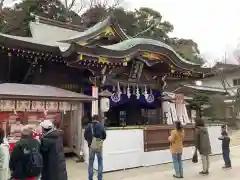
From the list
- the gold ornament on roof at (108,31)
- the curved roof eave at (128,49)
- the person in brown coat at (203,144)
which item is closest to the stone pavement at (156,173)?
the person in brown coat at (203,144)

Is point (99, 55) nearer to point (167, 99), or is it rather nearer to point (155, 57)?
point (155, 57)

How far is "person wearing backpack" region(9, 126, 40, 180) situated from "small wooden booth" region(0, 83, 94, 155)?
4822 mm

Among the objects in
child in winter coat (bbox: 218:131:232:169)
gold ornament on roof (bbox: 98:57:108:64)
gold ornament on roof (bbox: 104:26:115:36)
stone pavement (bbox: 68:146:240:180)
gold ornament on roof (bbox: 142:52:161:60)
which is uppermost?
gold ornament on roof (bbox: 104:26:115:36)

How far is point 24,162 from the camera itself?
13.1ft

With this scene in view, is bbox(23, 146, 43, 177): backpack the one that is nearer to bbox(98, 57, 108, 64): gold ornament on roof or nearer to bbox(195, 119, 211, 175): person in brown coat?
bbox(195, 119, 211, 175): person in brown coat

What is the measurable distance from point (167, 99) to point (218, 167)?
5206 millimetres

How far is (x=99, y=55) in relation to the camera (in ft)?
33.3

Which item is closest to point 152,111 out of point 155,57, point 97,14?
point 155,57

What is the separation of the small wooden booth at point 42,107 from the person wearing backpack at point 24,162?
15.8ft

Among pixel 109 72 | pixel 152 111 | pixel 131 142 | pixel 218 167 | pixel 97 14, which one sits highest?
pixel 97 14

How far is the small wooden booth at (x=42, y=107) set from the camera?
28.7 feet

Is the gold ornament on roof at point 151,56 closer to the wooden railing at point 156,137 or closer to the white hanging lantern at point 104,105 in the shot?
the white hanging lantern at point 104,105

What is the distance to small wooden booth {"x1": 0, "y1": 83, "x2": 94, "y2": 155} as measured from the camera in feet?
28.7

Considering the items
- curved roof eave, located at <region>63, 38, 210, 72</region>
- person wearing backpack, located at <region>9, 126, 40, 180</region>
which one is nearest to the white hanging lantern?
curved roof eave, located at <region>63, 38, 210, 72</region>
